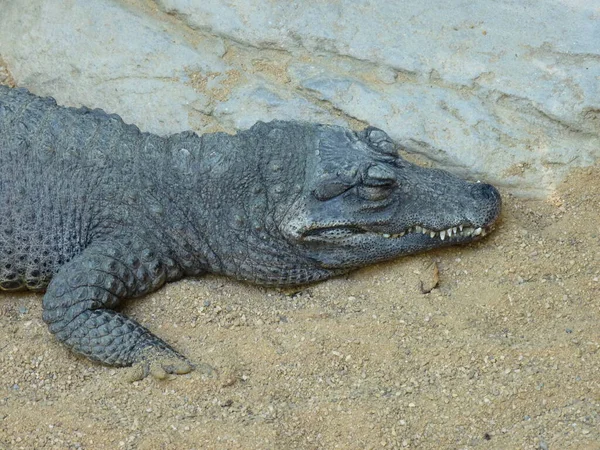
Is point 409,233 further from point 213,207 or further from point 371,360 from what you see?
point 213,207

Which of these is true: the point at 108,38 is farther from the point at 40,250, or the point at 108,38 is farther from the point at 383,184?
the point at 383,184

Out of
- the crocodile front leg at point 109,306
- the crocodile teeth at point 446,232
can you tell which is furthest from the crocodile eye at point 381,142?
the crocodile front leg at point 109,306

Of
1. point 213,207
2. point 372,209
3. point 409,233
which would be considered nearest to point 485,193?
point 409,233

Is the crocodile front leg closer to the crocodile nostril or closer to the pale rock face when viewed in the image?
the pale rock face

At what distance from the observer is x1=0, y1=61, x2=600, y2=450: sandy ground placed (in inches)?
174

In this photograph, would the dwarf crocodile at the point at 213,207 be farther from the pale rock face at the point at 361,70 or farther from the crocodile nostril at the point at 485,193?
the pale rock face at the point at 361,70

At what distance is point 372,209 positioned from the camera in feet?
18.0

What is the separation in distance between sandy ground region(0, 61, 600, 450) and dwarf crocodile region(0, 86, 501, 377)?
203 millimetres

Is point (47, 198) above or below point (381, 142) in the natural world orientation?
below

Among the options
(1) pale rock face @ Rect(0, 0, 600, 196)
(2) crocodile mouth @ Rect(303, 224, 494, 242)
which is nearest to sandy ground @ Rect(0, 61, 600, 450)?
(2) crocodile mouth @ Rect(303, 224, 494, 242)

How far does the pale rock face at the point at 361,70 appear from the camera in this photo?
5844 mm

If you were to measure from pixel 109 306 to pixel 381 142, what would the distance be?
2005 millimetres

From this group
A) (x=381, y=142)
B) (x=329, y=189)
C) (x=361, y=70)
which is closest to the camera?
(x=329, y=189)

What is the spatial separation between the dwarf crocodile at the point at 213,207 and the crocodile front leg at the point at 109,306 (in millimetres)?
13
